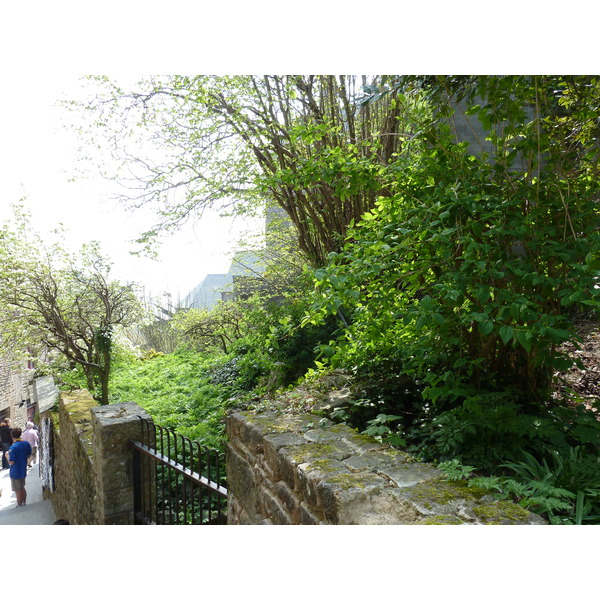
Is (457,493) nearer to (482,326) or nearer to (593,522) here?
(593,522)

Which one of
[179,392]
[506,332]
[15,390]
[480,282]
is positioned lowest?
[179,392]

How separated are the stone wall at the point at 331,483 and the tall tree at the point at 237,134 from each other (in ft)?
8.80

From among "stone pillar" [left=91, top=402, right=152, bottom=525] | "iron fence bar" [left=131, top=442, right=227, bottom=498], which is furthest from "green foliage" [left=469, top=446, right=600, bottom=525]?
"stone pillar" [left=91, top=402, right=152, bottom=525]

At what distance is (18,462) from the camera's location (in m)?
3.64

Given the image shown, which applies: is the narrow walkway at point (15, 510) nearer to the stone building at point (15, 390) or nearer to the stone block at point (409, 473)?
the stone building at point (15, 390)

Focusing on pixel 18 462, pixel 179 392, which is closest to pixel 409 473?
pixel 18 462

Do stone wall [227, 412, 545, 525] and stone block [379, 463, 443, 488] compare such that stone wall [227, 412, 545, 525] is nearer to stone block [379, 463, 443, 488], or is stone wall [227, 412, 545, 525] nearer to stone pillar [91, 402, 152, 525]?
stone block [379, 463, 443, 488]

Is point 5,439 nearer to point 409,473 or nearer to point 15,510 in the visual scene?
point 15,510

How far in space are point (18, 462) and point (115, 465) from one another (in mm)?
1287

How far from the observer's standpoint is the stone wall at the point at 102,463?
116 inches

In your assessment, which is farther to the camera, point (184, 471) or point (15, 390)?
point (15, 390)

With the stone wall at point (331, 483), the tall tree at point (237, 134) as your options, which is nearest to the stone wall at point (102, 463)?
the stone wall at point (331, 483)

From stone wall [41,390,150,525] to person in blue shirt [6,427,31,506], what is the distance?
412 millimetres

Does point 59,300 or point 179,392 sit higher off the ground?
point 59,300
